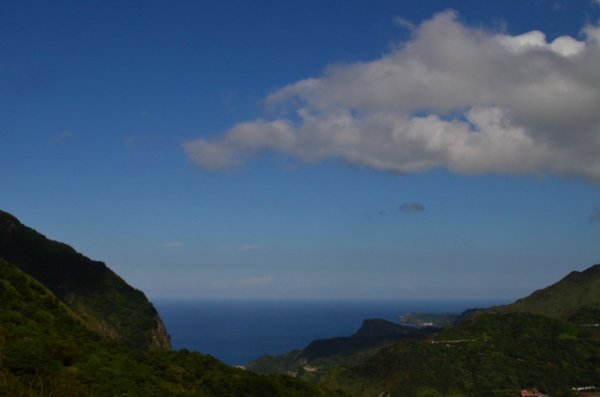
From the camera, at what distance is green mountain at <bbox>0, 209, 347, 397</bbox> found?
3151 cm

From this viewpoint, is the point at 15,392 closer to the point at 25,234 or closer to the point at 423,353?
the point at 25,234

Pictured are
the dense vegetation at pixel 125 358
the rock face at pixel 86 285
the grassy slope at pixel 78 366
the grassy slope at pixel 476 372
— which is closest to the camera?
the grassy slope at pixel 78 366

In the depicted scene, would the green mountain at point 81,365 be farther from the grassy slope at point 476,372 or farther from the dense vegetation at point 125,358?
the grassy slope at point 476,372

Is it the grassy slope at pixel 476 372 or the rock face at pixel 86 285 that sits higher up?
the rock face at pixel 86 285

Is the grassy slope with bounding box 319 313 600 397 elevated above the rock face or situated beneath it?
situated beneath

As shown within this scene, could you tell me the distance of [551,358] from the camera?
192500 millimetres

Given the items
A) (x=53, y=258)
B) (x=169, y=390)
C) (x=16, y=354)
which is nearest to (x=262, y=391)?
(x=169, y=390)

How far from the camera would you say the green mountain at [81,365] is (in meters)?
31.5

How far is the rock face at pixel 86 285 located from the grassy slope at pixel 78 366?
46.9 m

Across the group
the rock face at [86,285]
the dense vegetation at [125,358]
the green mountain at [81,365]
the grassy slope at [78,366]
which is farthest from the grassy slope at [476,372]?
the grassy slope at [78,366]

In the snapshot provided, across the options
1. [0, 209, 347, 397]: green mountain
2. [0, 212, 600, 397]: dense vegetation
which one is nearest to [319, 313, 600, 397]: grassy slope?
[0, 212, 600, 397]: dense vegetation

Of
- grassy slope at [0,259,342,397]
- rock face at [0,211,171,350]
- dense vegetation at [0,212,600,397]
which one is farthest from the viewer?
rock face at [0,211,171,350]

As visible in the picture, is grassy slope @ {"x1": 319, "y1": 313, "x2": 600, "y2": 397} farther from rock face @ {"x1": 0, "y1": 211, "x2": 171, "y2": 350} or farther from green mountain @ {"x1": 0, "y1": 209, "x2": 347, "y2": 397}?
green mountain @ {"x1": 0, "y1": 209, "x2": 347, "y2": 397}

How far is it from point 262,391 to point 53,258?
81.5 metres
